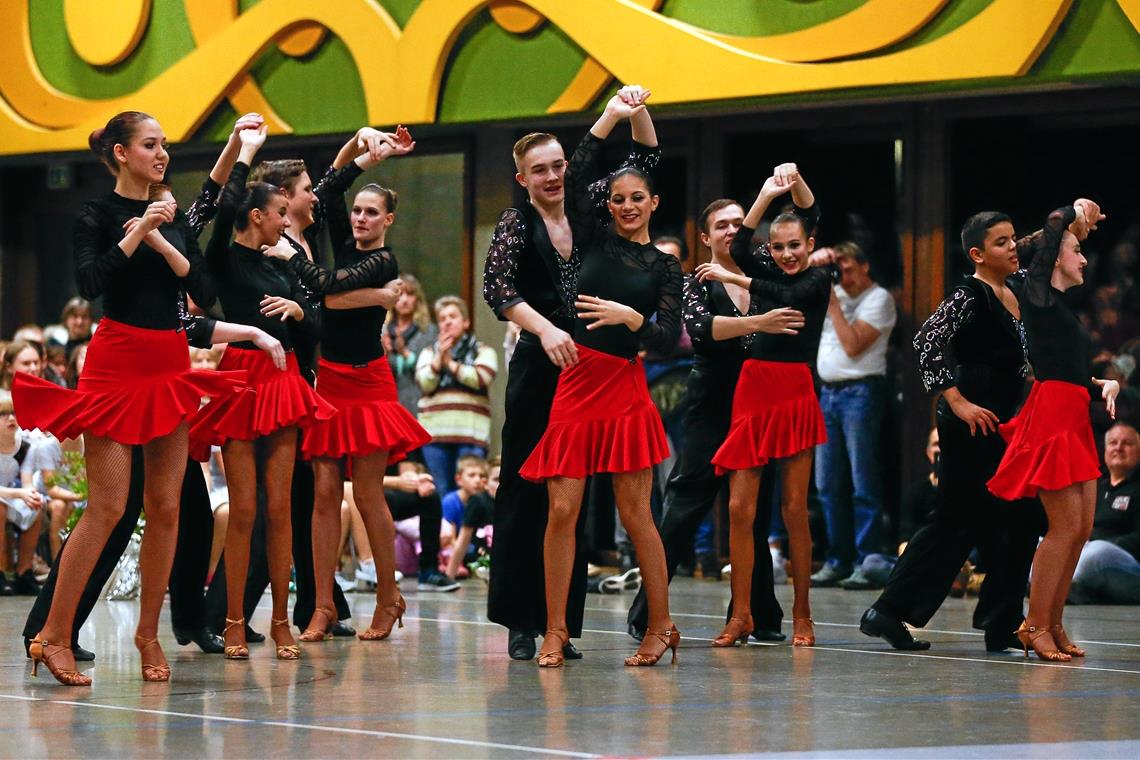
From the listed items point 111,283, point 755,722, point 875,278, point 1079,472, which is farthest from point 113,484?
point 875,278

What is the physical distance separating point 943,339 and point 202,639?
3464mm

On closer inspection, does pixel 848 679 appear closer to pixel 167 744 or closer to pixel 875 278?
pixel 167 744

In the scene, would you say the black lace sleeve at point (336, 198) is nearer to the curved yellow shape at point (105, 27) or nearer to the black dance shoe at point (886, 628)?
the black dance shoe at point (886, 628)

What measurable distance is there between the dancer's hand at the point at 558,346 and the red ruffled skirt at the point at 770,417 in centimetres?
141

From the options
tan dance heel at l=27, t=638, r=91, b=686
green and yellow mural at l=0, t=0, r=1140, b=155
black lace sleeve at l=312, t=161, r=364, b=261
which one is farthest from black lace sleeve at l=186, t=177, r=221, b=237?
green and yellow mural at l=0, t=0, r=1140, b=155

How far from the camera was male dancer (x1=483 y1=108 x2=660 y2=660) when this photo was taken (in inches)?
305

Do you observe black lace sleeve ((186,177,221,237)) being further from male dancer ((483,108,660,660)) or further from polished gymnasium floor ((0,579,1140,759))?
polished gymnasium floor ((0,579,1140,759))

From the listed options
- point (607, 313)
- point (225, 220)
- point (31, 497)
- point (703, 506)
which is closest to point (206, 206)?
point (225, 220)

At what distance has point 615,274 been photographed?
7535mm

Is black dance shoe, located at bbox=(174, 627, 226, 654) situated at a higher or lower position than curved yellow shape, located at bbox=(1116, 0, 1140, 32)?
lower

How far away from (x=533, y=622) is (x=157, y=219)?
2418mm

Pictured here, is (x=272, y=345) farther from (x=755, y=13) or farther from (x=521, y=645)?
(x=755, y=13)

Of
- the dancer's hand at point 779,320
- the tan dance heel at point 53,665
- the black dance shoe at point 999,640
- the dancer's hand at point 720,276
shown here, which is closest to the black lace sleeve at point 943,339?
the dancer's hand at point 779,320

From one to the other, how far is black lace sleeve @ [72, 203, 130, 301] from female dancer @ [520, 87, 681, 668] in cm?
179
